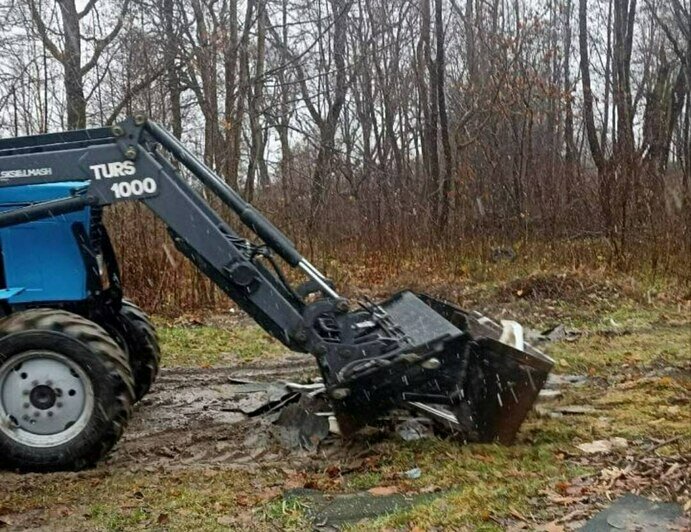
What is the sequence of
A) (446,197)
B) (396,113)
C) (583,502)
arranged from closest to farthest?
1. (583,502)
2. (446,197)
3. (396,113)

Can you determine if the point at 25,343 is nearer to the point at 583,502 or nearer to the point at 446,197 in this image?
the point at 583,502

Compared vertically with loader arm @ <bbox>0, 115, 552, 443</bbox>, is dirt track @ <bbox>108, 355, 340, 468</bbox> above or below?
below

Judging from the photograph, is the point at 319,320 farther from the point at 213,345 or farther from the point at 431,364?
the point at 213,345

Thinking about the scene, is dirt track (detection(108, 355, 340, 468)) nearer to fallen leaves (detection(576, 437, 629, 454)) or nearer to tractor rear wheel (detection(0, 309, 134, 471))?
tractor rear wheel (detection(0, 309, 134, 471))

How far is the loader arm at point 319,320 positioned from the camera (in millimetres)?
4664

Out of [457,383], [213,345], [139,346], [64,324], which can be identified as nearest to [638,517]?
[457,383]

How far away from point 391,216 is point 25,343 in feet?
32.6

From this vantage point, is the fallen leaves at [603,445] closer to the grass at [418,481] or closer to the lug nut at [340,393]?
the grass at [418,481]

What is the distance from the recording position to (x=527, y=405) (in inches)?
187

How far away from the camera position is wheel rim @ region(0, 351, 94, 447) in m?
4.65

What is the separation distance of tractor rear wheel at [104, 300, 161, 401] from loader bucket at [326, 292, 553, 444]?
2006mm

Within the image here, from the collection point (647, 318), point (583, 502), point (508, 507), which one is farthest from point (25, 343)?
point (647, 318)

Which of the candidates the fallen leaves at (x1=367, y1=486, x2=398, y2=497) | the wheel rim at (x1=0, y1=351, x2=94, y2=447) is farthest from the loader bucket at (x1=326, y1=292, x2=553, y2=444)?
the wheel rim at (x1=0, y1=351, x2=94, y2=447)

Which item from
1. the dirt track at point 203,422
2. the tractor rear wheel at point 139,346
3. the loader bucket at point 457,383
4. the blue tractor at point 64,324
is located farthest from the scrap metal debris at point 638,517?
the tractor rear wheel at point 139,346
